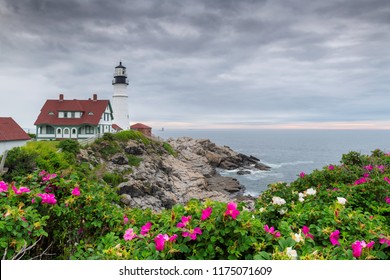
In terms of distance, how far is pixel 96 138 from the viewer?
36.9 metres

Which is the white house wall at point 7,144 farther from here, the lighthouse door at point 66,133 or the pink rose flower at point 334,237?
the pink rose flower at point 334,237

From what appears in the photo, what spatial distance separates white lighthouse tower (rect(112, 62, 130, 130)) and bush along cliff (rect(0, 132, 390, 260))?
1855 inches

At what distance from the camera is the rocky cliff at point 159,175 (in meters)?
26.5

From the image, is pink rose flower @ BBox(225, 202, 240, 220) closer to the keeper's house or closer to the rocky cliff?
the rocky cliff

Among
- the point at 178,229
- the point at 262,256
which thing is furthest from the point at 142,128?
the point at 262,256

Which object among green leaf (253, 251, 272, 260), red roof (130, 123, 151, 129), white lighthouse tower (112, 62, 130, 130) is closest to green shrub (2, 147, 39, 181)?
green leaf (253, 251, 272, 260)

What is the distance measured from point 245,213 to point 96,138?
3587 cm

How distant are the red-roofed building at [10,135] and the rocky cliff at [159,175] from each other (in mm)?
6625

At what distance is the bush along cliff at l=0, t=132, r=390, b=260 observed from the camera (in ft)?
11.0

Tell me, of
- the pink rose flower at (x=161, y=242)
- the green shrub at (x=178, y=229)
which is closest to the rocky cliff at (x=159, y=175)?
the green shrub at (x=178, y=229)

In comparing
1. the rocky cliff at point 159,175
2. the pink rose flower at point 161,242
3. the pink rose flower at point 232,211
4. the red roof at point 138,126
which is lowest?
the rocky cliff at point 159,175
